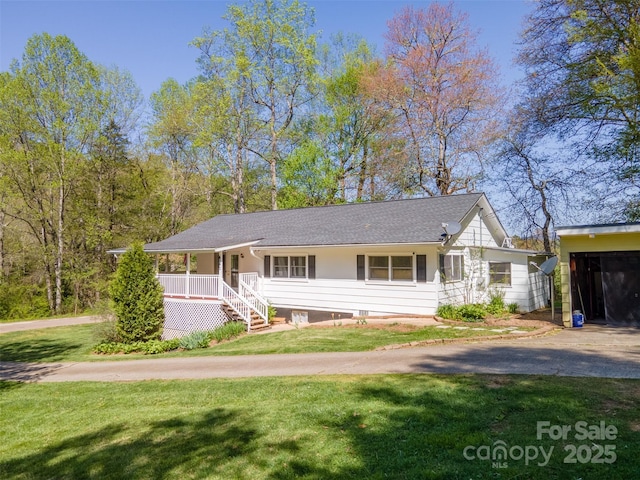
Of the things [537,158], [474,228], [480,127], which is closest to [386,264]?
[474,228]

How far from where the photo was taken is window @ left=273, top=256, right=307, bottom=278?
58.5 feet

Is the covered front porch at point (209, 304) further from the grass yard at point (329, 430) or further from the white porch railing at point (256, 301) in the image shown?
the grass yard at point (329, 430)

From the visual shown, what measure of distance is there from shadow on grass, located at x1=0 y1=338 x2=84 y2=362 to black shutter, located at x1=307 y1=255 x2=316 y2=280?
9412mm

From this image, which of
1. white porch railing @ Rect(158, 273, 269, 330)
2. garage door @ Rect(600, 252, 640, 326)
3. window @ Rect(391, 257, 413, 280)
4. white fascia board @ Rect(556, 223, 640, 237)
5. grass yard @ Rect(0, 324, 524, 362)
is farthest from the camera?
white porch railing @ Rect(158, 273, 269, 330)

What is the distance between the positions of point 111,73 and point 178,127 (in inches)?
223

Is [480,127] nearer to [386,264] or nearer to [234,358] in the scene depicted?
[386,264]

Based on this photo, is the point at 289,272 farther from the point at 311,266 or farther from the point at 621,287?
the point at 621,287

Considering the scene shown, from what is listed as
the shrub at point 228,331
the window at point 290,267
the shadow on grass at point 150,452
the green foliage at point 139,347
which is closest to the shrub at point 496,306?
the window at point 290,267

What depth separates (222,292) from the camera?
16.4m

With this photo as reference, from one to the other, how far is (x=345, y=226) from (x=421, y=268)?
4453 millimetres

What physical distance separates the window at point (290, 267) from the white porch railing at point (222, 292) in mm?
1068

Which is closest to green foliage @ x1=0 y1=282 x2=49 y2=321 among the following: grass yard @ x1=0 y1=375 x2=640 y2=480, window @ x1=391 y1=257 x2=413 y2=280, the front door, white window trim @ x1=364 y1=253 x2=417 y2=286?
the front door

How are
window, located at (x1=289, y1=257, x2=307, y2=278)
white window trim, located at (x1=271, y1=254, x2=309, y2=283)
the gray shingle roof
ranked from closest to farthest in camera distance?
the gray shingle roof, white window trim, located at (x1=271, y1=254, x2=309, y2=283), window, located at (x1=289, y1=257, x2=307, y2=278)

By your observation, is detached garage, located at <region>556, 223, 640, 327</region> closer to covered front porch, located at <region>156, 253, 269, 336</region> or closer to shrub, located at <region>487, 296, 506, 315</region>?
shrub, located at <region>487, 296, 506, 315</region>
